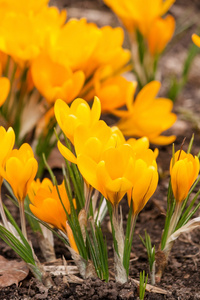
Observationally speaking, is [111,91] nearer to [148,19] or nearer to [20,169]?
[148,19]

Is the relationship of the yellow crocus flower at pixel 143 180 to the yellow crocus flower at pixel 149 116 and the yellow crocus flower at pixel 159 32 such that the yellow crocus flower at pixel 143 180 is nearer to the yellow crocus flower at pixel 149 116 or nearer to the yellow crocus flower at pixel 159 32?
the yellow crocus flower at pixel 149 116

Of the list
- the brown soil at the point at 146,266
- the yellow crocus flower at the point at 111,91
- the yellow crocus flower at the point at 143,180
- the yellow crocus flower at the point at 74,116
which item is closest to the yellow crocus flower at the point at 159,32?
the brown soil at the point at 146,266

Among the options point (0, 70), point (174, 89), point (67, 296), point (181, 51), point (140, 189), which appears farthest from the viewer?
point (181, 51)

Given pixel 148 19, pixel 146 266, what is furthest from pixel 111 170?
pixel 148 19

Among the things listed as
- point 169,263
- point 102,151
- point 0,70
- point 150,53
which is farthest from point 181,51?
point 102,151

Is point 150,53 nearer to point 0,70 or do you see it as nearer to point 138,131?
point 138,131

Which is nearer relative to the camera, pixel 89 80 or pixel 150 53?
pixel 89 80
